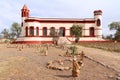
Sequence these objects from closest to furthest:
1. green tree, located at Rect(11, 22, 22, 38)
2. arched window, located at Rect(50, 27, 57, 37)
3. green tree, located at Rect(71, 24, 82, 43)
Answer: green tree, located at Rect(71, 24, 82, 43) < arched window, located at Rect(50, 27, 57, 37) < green tree, located at Rect(11, 22, 22, 38)

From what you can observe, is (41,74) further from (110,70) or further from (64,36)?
(64,36)

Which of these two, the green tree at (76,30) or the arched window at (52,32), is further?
the arched window at (52,32)

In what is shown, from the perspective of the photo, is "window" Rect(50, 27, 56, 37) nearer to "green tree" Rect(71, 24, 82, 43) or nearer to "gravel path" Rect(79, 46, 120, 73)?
"green tree" Rect(71, 24, 82, 43)

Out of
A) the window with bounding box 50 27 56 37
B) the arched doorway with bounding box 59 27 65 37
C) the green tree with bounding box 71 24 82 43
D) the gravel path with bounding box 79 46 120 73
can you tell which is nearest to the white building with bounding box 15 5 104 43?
the arched doorway with bounding box 59 27 65 37

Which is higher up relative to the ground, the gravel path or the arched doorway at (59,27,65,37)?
the arched doorway at (59,27,65,37)

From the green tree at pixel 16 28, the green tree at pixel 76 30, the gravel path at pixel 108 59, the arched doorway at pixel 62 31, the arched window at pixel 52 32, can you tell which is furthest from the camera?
the green tree at pixel 16 28

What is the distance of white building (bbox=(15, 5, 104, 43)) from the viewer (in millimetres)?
51031

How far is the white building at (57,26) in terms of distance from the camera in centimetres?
5103

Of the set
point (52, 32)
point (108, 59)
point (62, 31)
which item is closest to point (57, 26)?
point (62, 31)

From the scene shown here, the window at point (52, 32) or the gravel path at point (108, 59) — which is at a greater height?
the window at point (52, 32)

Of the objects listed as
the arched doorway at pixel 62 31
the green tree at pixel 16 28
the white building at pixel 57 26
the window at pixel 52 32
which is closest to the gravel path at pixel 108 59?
the white building at pixel 57 26

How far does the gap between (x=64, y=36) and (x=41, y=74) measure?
39.0m

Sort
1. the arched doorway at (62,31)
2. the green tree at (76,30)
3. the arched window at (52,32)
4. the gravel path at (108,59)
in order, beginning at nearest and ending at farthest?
the gravel path at (108,59)
the green tree at (76,30)
the arched window at (52,32)
the arched doorway at (62,31)

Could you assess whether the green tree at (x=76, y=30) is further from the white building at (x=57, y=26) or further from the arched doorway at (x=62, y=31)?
the arched doorway at (x=62, y=31)
